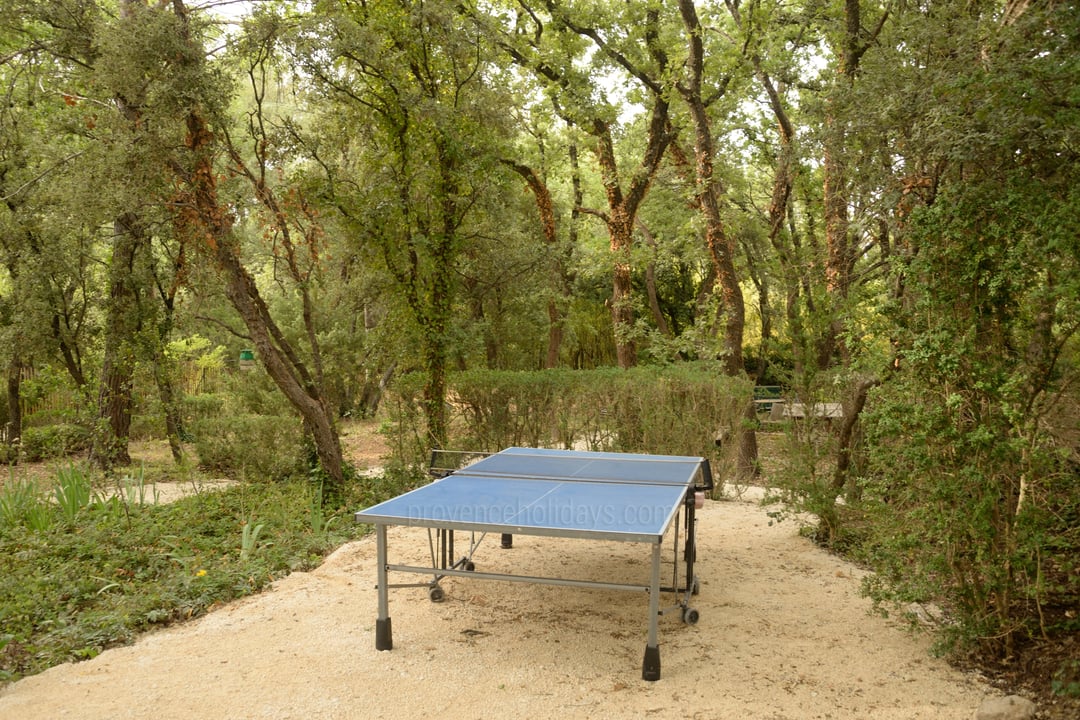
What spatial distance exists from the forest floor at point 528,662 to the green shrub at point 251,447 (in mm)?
3808

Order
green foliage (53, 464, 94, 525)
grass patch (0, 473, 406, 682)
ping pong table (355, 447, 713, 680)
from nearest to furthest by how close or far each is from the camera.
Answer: ping pong table (355, 447, 713, 680), grass patch (0, 473, 406, 682), green foliage (53, 464, 94, 525)

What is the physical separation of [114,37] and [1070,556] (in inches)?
331

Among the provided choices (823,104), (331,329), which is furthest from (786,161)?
(331,329)

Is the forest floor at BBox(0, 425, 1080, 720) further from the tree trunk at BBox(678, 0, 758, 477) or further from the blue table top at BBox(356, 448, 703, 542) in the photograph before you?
the tree trunk at BBox(678, 0, 758, 477)

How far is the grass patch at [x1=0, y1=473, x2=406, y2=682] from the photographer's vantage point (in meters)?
4.60

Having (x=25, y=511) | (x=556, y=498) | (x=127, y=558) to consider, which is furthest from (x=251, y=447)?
(x=556, y=498)

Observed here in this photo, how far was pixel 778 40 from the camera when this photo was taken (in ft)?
46.0

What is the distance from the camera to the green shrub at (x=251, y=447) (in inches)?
369

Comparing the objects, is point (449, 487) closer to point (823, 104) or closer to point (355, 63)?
point (823, 104)

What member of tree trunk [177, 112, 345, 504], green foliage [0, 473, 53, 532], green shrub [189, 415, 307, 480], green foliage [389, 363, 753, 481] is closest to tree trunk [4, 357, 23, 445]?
green shrub [189, 415, 307, 480]

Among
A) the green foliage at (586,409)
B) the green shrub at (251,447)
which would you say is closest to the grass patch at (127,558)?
the green shrub at (251,447)

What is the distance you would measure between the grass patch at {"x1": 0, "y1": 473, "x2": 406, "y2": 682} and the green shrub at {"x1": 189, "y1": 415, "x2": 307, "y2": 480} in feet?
3.43

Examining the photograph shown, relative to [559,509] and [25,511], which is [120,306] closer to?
[25,511]

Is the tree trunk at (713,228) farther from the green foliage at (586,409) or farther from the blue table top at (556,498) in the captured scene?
the blue table top at (556,498)
